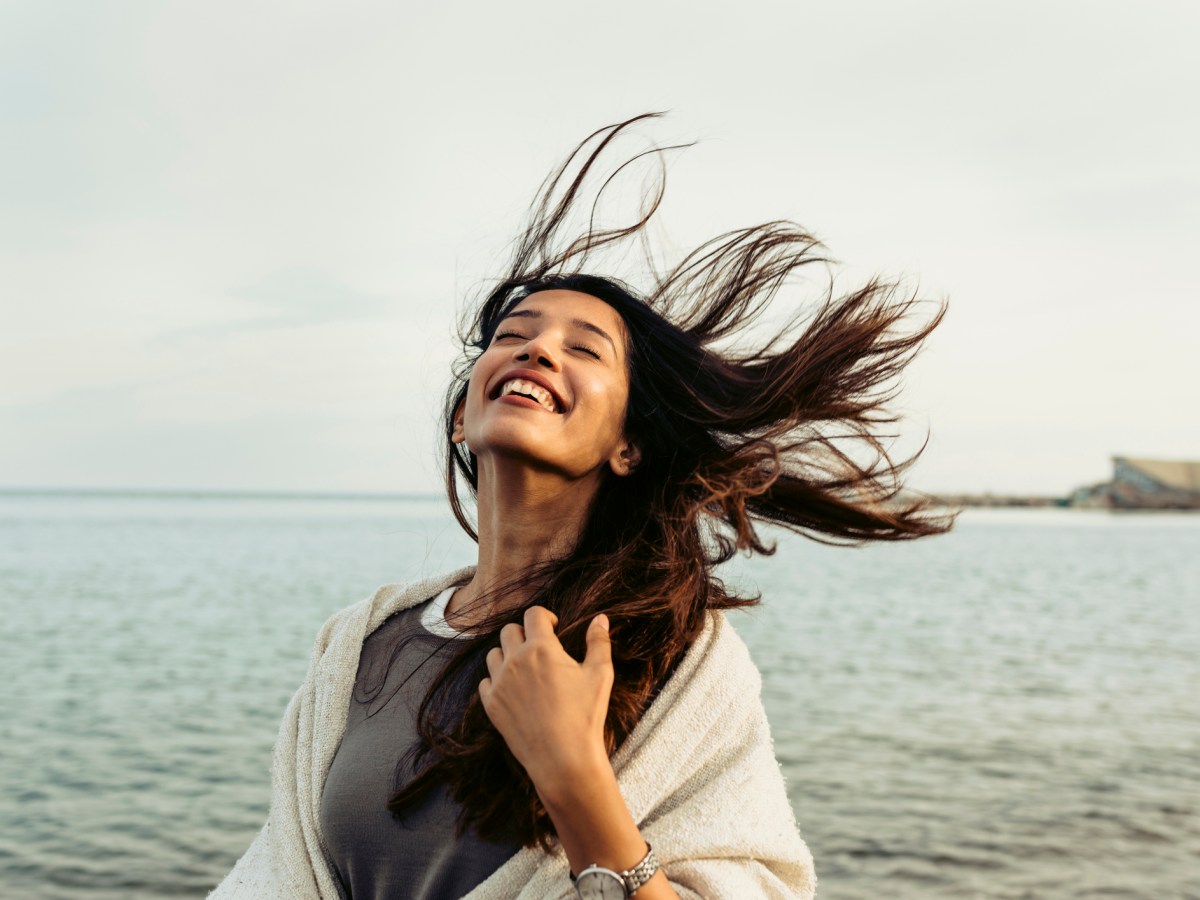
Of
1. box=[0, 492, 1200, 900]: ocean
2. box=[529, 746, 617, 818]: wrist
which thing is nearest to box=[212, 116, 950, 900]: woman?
box=[529, 746, 617, 818]: wrist

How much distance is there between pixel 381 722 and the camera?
2.26 meters

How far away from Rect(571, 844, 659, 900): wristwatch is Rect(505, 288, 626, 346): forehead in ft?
4.06

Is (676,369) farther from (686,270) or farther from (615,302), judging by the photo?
(686,270)

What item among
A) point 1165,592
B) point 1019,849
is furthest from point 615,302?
point 1165,592

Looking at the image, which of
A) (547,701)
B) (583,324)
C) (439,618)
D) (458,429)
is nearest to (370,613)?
(439,618)

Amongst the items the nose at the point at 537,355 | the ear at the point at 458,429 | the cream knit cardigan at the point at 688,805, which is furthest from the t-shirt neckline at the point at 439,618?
the nose at the point at 537,355

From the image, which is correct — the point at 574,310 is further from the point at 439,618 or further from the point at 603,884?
the point at 603,884

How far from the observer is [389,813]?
2.10m

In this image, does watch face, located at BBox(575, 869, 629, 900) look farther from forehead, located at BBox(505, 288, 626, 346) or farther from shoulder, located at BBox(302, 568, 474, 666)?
forehead, located at BBox(505, 288, 626, 346)

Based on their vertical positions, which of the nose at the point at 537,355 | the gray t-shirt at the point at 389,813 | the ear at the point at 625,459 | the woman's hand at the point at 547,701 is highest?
the nose at the point at 537,355

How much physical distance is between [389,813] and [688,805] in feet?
1.82

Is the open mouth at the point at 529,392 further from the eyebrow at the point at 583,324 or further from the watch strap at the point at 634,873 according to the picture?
the watch strap at the point at 634,873

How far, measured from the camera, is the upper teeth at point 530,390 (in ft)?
7.68

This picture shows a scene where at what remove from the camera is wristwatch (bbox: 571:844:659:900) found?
1675mm
